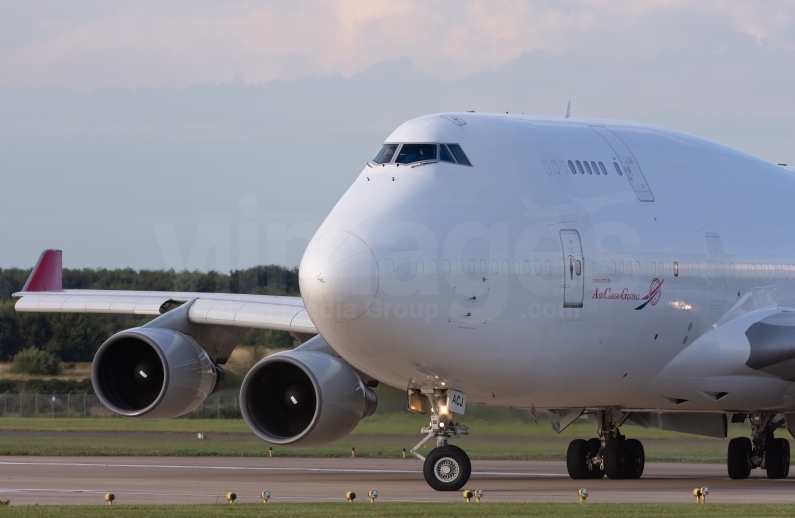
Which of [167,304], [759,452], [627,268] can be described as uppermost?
[167,304]

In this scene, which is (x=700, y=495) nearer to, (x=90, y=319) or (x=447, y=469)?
(x=447, y=469)

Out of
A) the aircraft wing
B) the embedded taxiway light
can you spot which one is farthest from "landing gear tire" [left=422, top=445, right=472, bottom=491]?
the aircraft wing

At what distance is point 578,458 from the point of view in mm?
23109

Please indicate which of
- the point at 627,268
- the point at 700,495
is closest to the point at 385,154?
the point at 627,268

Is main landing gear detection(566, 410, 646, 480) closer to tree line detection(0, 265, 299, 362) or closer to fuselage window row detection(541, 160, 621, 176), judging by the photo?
fuselage window row detection(541, 160, 621, 176)

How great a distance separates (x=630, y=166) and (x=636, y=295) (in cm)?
206

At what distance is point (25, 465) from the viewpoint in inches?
1033

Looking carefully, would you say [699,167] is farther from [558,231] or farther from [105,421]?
[105,421]

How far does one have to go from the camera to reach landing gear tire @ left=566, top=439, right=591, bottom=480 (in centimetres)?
2308

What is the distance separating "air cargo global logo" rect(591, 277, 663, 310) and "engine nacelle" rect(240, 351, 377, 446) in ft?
14.8

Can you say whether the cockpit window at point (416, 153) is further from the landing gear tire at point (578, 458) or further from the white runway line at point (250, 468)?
the white runway line at point (250, 468)

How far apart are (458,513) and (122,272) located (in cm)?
4886

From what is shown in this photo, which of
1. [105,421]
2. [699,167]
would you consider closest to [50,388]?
[105,421]

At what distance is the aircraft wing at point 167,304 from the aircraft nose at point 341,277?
17.3ft
